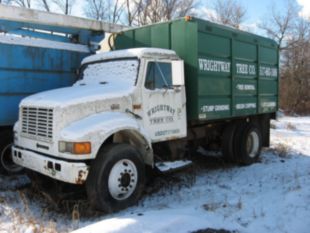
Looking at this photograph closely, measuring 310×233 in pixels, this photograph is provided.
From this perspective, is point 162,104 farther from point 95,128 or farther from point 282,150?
point 282,150

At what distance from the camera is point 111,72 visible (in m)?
6.68

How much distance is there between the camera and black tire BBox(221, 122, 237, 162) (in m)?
8.89

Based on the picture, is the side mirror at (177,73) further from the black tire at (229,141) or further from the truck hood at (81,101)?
the black tire at (229,141)

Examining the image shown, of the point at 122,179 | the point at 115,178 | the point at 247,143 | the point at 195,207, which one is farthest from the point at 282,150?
the point at 115,178

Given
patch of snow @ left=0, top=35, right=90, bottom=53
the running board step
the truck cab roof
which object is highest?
patch of snow @ left=0, top=35, right=90, bottom=53

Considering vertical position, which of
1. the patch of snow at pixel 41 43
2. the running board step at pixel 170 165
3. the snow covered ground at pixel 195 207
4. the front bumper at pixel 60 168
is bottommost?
the snow covered ground at pixel 195 207

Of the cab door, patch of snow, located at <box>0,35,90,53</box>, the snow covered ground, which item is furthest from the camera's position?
patch of snow, located at <box>0,35,90,53</box>

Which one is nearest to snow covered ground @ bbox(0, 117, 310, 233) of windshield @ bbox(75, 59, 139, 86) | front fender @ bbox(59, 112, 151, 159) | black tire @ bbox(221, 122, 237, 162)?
black tire @ bbox(221, 122, 237, 162)

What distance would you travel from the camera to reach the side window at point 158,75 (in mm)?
6414

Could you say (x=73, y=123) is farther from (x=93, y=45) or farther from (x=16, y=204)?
(x=93, y=45)

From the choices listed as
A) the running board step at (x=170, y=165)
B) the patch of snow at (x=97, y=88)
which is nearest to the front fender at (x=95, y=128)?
the patch of snow at (x=97, y=88)

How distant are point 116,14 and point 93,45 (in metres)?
→ 27.1

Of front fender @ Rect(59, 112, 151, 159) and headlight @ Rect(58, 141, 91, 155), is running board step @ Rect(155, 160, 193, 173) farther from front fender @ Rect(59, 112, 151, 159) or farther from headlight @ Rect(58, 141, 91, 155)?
headlight @ Rect(58, 141, 91, 155)

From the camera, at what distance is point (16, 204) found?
5930 mm
